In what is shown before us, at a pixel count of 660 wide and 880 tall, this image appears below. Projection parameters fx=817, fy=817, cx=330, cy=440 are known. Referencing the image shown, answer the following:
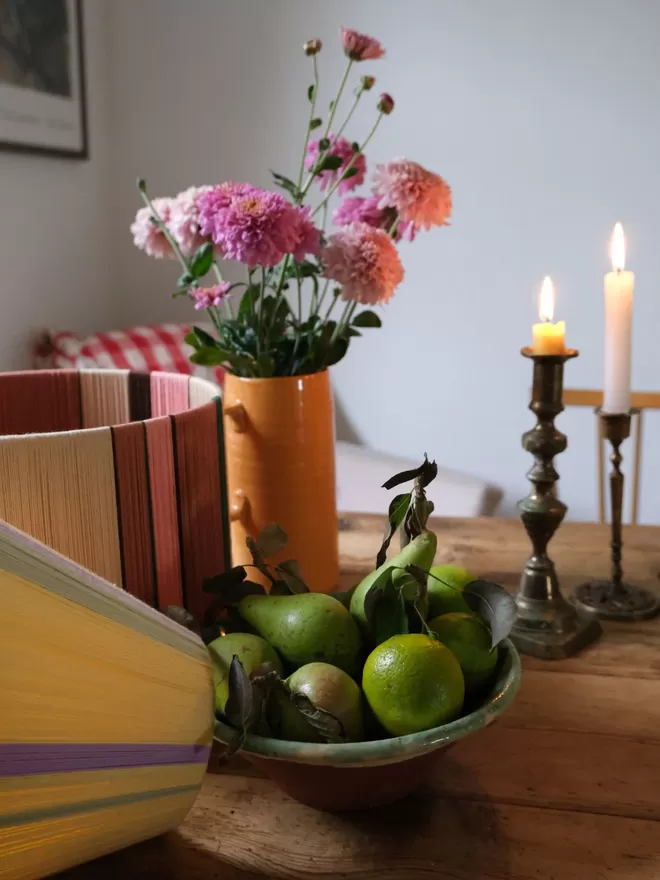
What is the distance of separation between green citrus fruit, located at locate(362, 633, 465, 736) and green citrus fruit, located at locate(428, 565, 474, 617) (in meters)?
0.08

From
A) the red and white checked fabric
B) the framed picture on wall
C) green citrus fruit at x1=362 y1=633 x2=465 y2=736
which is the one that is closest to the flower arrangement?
green citrus fruit at x1=362 y1=633 x2=465 y2=736

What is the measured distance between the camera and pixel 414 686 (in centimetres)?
45

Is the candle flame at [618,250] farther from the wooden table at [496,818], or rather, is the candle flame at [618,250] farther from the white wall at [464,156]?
the white wall at [464,156]

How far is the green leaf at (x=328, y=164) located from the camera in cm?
78

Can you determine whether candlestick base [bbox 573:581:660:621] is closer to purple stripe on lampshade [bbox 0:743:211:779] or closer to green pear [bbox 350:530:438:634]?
green pear [bbox 350:530:438:634]

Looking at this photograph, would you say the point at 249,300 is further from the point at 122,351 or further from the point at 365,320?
the point at 122,351

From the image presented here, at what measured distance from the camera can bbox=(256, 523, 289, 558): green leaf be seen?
61 centimetres

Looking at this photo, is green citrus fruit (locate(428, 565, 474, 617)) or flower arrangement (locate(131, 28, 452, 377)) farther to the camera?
flower arrangement (locate(131, 28, 452, 377))

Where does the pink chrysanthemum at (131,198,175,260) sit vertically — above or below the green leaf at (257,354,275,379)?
above

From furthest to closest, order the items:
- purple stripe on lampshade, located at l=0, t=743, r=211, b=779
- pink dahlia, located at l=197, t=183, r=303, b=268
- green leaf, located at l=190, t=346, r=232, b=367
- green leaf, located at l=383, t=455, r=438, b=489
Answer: green leaf, located at l=190, t=346, r=232, b=367 < pink dahlia, located at l=197, t=183, r=303, b=268 < green leaf, located at l=383, t=455, r=438, b=489 < purple stripe on lampshade, located at l=0, t=743, r=211, b=779

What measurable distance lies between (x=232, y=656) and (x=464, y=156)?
181 cm

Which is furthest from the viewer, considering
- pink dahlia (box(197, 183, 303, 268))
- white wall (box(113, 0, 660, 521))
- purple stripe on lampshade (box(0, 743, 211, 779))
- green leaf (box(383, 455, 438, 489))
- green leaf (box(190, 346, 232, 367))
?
white wall (box(113, 0, 660, 521))

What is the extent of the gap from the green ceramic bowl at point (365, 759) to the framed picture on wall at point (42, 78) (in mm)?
1543

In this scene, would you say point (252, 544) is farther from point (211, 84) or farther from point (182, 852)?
point (211, 84)
